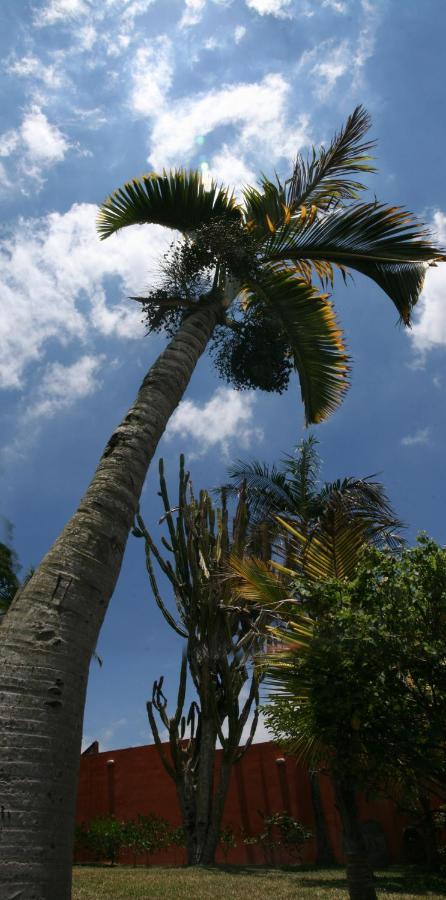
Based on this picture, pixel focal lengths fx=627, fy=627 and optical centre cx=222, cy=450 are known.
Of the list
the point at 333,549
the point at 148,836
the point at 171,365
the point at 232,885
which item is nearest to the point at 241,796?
the point at 148,836

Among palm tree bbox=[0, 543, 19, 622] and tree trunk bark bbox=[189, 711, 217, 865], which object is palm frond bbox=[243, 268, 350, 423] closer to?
tree trunk bark bbox=[189, 711, 217, 865]

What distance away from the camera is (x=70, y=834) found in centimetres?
217

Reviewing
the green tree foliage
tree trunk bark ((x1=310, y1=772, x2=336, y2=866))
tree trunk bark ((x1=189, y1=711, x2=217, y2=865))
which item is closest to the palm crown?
the green tree foliage

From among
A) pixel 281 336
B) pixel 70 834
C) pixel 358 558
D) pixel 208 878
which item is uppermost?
pixel 281 336

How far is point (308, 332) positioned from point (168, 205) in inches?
86.7

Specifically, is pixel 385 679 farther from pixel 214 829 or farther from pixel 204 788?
pixel 214 829

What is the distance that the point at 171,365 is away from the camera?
4.62 metres

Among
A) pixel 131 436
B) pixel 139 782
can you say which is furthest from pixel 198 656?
pixel 131 436

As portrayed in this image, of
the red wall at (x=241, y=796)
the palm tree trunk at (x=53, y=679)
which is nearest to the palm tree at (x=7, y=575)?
the red wall at (x=241, y=796)

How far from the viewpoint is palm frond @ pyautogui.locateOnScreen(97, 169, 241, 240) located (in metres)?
6.99

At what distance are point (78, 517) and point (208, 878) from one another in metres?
6.33

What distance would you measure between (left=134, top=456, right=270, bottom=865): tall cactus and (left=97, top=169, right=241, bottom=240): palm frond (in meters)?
4.93

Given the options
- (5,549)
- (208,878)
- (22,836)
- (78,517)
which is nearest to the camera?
(22,836)

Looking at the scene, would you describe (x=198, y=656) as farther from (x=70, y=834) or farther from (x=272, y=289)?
(x=70, y=834)
